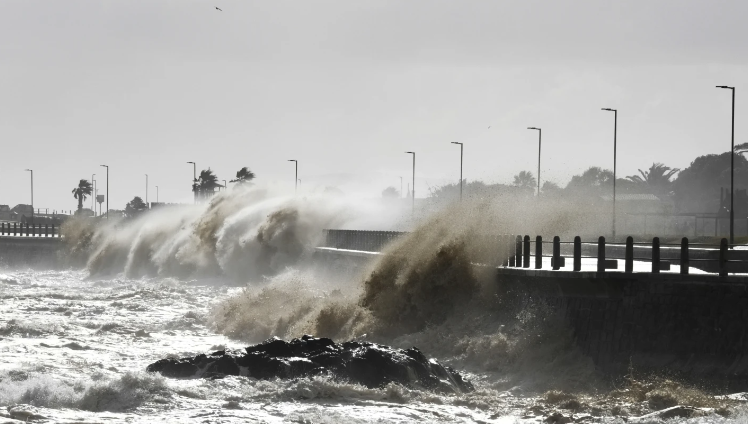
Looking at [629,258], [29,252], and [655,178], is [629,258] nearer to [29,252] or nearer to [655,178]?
[29,252]

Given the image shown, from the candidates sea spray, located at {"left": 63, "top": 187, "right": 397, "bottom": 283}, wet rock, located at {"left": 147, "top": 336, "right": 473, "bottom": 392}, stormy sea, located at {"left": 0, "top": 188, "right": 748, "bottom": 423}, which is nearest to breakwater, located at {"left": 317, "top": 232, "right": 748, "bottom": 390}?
stormy sea, located at {"left": 0, "top": 188, "right": 748, "bottom": 423}

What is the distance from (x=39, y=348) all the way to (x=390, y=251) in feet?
29.3

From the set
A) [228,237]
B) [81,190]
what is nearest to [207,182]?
[81,190]

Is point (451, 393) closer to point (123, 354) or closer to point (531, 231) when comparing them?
point (123, 354)

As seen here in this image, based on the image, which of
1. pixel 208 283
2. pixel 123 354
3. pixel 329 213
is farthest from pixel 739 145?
pixel 123 354

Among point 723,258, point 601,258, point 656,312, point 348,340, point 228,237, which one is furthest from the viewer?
point 228,237

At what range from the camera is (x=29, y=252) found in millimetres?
73625

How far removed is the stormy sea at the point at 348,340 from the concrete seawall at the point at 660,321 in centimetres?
35

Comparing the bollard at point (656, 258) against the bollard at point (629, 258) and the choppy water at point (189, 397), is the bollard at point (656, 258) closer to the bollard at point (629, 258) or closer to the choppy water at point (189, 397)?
the bollard at point (629, 258)

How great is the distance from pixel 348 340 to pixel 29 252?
55445 millimetres

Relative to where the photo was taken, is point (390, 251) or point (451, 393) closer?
point (451, 393)

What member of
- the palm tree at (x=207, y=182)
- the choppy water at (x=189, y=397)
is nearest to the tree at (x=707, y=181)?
the palm tree at (x=207, y=182)

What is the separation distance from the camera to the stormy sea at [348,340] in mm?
15992

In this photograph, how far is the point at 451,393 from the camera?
1731 cm
